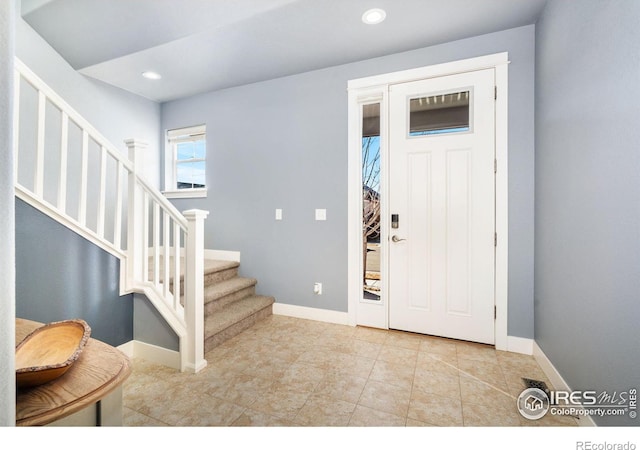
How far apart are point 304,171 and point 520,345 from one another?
2512mm

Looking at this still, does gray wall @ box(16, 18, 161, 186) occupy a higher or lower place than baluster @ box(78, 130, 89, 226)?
higher

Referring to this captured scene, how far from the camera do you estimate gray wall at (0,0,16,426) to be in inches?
20.6

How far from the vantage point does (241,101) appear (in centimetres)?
339

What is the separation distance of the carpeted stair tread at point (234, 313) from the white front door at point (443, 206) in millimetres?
1357

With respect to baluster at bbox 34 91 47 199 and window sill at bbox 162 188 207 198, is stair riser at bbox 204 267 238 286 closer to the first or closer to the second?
window sill at bbox 162 188 207 198

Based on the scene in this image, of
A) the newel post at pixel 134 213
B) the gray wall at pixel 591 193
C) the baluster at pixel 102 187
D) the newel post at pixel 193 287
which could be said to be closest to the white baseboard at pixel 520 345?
the gray wall at pixel 591 193

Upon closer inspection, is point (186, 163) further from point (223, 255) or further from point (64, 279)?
point (64, 279)

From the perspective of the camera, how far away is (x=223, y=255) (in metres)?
3.52

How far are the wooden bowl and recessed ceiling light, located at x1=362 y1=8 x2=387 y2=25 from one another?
8.43 feet

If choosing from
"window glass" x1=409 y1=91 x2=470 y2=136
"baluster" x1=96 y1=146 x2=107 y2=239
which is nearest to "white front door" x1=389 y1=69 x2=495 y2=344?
"window glass" x1=409 y1=91 x2=470 y2=136

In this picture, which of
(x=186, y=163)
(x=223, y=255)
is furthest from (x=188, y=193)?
(x=223, y=255)

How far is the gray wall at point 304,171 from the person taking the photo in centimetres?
231

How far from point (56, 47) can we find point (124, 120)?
2.85 feet

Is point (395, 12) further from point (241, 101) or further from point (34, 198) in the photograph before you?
point (34, 198)
